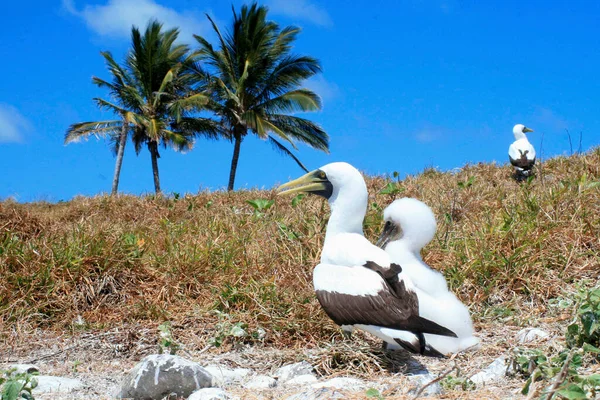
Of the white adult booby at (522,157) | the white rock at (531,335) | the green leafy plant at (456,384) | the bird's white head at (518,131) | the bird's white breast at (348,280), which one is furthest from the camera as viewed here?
the bird's white head at (518,131)

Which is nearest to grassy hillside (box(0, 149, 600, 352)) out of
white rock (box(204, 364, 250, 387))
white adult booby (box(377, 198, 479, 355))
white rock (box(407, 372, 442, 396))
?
white rock (box(204, 364, 250, 387))

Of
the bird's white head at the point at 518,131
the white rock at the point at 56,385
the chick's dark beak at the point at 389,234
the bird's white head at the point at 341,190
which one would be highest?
the bird's white head at the point at 518,131

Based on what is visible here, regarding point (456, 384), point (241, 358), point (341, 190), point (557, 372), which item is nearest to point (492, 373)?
point (456, 384)

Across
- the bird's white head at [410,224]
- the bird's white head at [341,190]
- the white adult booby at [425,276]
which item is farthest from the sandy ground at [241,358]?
the bird's white head at [341,190]

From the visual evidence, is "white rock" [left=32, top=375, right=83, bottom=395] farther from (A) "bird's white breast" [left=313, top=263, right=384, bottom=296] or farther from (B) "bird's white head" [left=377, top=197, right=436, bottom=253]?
(B) "bird's white head" [left=377, top=197, right=436, bottom=253]

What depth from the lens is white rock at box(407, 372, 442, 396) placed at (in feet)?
11.9

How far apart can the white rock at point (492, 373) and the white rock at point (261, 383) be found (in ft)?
4.61

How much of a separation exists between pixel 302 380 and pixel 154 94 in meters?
37.1

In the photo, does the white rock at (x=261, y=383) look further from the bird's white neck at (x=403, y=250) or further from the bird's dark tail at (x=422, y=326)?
the bird's white neck at (x=403, y=250)

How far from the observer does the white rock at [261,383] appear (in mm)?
4180

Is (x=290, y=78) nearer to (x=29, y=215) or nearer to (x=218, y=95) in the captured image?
(x=218, y=95)

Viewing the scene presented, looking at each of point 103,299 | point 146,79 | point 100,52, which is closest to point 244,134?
point 146,79

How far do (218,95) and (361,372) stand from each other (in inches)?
1347

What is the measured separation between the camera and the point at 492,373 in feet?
14.1
